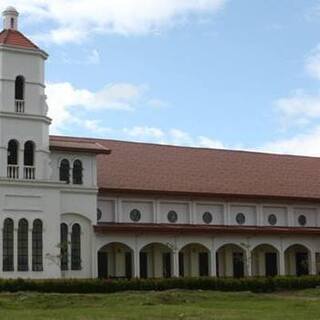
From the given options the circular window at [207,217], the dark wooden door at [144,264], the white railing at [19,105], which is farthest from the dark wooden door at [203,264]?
the white railing at [19,105]

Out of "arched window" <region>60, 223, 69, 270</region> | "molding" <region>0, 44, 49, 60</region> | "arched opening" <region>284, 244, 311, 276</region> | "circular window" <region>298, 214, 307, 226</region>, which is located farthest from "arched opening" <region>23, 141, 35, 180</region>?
"circular window" <region>298, 214, 307, 226</region>

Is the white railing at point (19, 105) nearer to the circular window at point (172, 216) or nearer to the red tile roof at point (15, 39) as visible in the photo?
the red tile roof at point (15, 39)

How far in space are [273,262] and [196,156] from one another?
8533 millimetres

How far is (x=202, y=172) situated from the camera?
51.6 meters

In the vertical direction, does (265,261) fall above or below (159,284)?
above

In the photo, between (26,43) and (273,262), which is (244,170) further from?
(26,43)

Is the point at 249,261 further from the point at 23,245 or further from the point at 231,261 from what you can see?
the point at 23,245

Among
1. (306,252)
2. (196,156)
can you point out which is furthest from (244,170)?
(306,252)

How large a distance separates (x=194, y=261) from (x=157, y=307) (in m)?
20.3

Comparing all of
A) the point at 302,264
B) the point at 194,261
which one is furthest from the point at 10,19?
the point at 302,264

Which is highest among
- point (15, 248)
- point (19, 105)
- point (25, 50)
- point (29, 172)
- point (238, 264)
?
point (25, 50)

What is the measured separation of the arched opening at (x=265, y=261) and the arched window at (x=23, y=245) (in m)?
15.7

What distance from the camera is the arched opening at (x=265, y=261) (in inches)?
2009

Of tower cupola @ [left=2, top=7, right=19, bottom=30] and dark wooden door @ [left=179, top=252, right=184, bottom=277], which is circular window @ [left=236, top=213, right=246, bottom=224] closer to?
dark wooden door @ [left=179, top=252, right=184, bottom=277]
